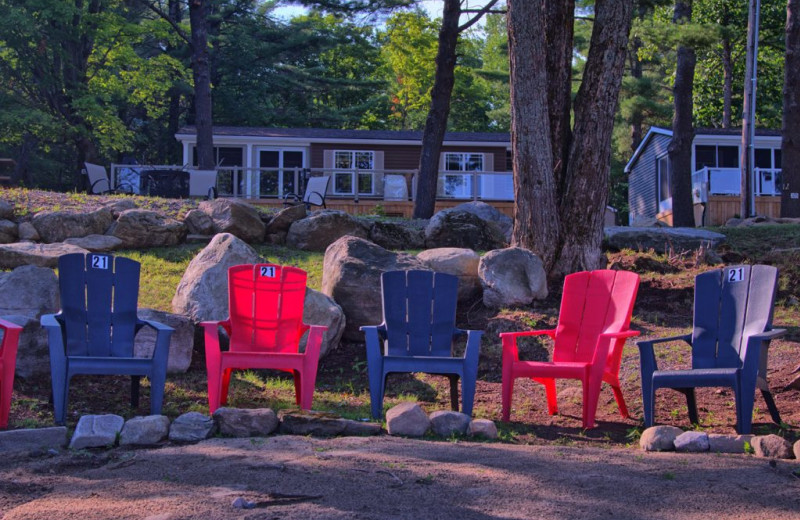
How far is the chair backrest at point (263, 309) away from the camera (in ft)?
19.9

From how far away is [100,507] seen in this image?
339 centimetres

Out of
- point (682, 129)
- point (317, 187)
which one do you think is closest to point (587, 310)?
point (317, 187)

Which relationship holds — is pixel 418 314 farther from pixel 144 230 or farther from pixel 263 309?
pixel 144 230

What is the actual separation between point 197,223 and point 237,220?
525 mm

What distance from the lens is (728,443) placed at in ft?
14.9

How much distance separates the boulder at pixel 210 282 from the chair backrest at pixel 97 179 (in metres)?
9.61

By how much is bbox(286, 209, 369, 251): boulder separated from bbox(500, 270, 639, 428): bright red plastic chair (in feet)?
19.4

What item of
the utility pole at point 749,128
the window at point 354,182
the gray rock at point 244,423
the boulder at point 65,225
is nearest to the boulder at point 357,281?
the gray rock at point 244,423

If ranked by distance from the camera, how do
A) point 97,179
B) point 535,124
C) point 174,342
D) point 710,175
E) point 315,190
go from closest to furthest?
point 174,342
point 535,124
point 315,190
point 97,179
point 710,175

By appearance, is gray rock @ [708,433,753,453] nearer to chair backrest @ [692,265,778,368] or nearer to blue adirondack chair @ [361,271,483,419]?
chair backrest @ [692,265,778,368]

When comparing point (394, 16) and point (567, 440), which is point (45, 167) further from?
point (567, 440)

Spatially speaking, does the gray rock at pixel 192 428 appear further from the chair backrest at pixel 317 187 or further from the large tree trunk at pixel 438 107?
the chair backrest at pixel 317 187

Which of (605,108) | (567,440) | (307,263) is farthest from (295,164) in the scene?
(567,440)

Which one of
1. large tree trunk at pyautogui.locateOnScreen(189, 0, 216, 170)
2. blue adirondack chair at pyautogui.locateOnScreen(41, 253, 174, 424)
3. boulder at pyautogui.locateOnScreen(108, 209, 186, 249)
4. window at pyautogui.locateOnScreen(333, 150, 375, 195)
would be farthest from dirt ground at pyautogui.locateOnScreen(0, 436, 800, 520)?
window at pyautogui.locateOnScreen(333, 150, 375, 195)
